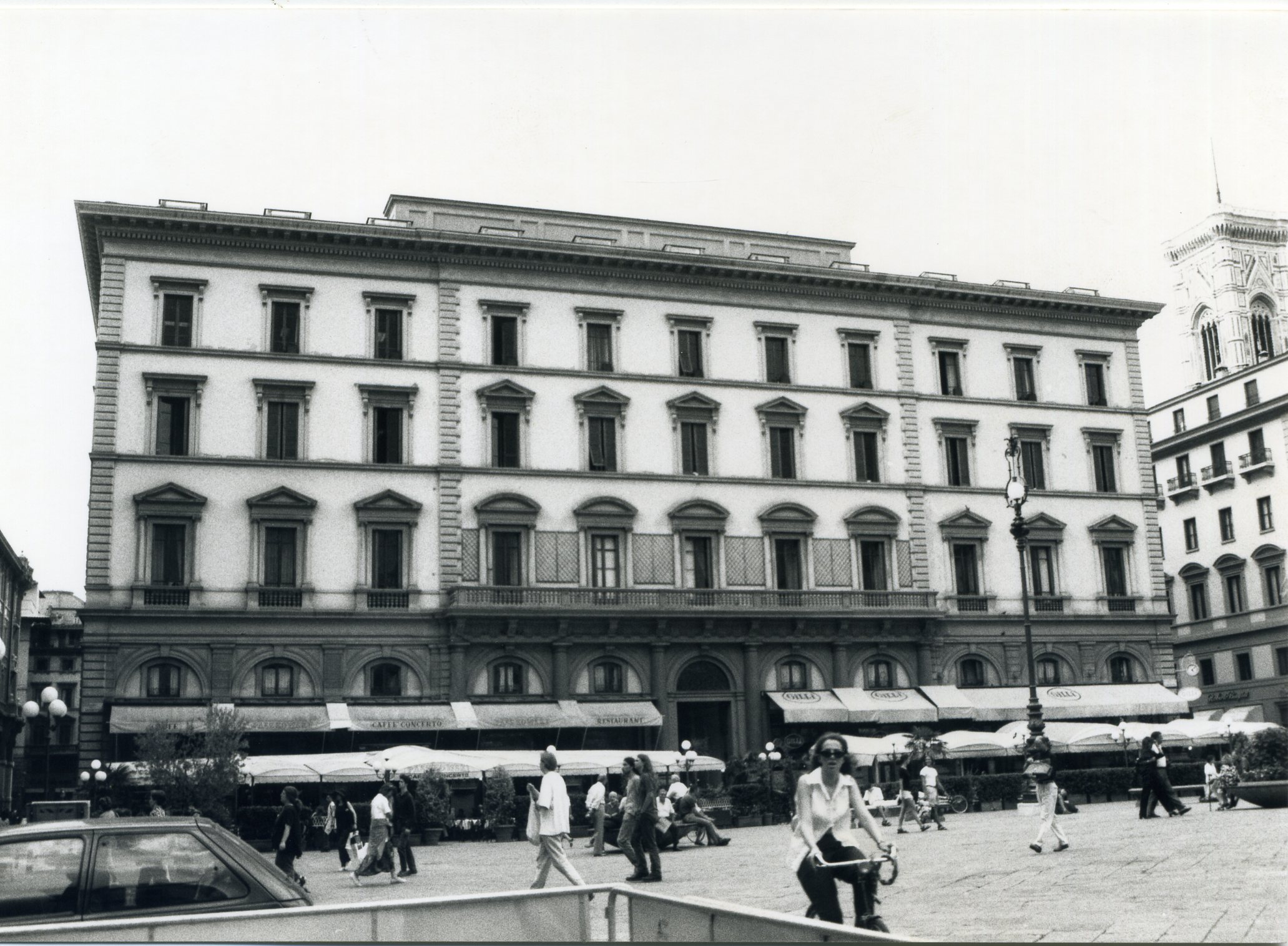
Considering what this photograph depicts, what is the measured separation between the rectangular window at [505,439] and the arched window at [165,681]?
10.8m

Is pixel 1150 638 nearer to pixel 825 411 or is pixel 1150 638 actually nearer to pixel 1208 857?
pixel 825 411

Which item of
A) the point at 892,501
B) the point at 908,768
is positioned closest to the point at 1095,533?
the point at 892,501

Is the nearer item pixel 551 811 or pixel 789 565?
pixel 551 811

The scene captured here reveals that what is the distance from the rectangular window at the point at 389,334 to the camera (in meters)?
41.3

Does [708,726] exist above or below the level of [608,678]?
below

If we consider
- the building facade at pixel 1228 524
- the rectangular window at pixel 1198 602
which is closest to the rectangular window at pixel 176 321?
the building facade at pixel 1228 524

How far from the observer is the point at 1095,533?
4800 cm

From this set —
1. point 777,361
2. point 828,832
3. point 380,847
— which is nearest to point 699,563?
point 777,361

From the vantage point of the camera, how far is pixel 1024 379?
160 ft

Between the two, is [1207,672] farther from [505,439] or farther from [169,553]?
[169,553]

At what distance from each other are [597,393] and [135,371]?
13368mm

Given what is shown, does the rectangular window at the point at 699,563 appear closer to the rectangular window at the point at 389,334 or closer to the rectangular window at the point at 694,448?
the rectangular window at the point at 694,448

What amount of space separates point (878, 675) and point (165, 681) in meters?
21.6

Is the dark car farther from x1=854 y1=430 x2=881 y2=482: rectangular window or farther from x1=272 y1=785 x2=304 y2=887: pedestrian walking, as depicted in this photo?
x1=854 y1=430 x2=881 y2=482: rectangular window
